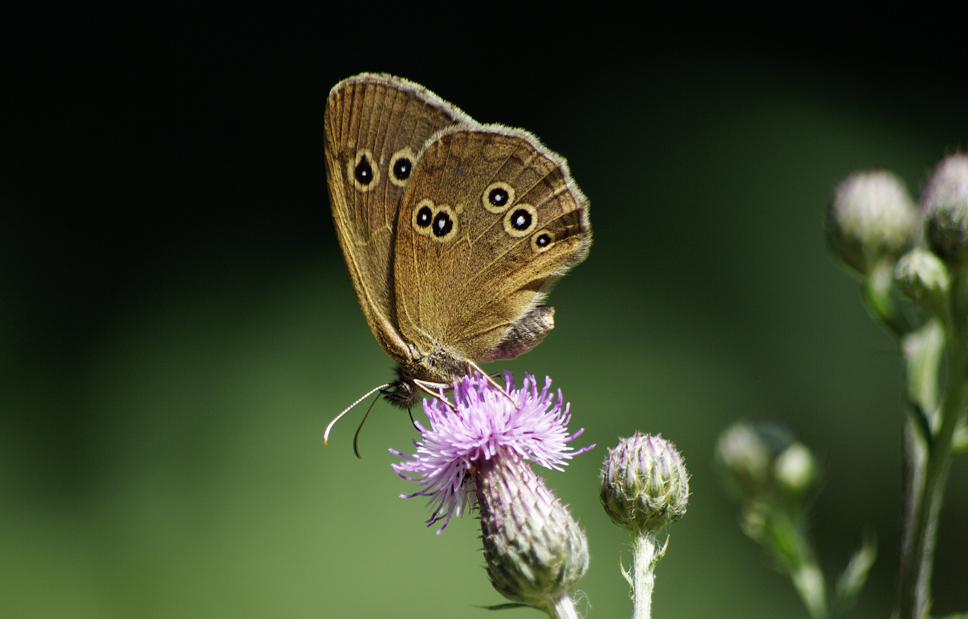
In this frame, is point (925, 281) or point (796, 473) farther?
point (796, 473)

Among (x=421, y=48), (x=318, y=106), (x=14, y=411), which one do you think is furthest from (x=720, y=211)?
(x=14, y=411)

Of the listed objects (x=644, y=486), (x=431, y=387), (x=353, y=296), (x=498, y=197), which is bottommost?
(x=644, y=486)

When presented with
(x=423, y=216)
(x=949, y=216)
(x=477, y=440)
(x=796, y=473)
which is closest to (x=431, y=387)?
(x=477, y=440)

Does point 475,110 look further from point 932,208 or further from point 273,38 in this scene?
point 932,208

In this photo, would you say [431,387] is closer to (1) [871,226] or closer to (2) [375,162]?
(2) [375,162]

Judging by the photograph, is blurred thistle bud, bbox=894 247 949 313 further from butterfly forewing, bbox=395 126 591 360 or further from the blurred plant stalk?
butterfly forewing, bbox=395 126 591 360
